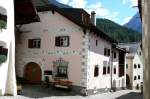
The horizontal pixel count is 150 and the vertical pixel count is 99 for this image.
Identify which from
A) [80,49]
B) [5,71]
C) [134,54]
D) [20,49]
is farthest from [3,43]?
[134,54]

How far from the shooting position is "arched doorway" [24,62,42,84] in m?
29.4

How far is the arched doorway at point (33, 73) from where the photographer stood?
2941 centimetres

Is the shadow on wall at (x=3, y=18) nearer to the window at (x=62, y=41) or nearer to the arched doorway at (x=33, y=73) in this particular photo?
the window at (x=62, y=41)

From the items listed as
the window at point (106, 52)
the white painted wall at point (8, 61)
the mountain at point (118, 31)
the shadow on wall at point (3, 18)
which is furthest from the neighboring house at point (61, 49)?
the mountain at point (118, 31)

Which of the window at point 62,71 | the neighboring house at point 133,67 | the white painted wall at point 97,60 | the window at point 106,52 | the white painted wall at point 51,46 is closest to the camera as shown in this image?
the white painted wall at point 51,46

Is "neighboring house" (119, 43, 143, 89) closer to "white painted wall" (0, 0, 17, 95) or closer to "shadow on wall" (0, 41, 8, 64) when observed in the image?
"white painted wall" (0, 0, 17, 95)

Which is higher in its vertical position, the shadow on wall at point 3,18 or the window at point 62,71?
the shadow on wall at point 3,18

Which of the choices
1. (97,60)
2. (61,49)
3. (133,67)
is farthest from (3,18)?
(133,67)

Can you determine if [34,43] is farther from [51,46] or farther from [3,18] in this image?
[3,18]

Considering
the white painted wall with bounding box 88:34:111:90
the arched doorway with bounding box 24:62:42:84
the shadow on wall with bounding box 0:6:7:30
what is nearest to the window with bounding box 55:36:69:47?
the white painted wall with bounding box 88:34:111:90

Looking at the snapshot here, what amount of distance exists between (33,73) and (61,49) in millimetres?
3573

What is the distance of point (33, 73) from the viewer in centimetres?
2967

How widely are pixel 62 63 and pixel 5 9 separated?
993 centimetres

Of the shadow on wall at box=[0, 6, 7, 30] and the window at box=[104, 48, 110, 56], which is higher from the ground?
the shadow on wall at box=[0, 6, 7, 30]
